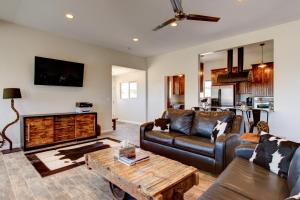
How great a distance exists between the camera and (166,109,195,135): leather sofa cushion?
336 centimetres

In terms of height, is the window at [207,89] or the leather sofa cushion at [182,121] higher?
the window at [207,89]

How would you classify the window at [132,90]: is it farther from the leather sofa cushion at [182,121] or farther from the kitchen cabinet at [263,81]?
the kitchen cabinet at [263,81]

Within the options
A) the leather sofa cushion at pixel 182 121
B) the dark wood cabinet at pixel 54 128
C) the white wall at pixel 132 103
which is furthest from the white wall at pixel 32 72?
the leather sofa cushion at pixel 182 121

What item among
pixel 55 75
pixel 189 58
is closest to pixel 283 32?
pixel 189 58

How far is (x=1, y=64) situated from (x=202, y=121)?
4484mm

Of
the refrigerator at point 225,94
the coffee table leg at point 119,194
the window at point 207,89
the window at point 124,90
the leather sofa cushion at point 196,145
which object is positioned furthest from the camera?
the window at point 124,90

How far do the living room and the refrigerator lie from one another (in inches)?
89.1

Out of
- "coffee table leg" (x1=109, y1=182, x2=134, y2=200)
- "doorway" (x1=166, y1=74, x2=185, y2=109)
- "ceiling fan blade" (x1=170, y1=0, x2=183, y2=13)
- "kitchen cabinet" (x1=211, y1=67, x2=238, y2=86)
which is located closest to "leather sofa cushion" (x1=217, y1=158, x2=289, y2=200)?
"coffee table leg" (x1=109, y1=182, x2=134, y2=200)

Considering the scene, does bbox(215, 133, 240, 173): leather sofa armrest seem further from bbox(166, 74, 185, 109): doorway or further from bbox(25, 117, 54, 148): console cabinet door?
bbox(166, 74, 185, 109): doorway

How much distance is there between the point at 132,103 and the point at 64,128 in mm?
3982

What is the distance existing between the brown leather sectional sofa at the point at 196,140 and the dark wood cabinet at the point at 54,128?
76.6 inches

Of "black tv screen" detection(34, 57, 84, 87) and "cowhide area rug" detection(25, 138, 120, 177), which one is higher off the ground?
"black tv screen" detection(34, 57, 84, 87)

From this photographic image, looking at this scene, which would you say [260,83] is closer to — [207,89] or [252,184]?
[207,89]

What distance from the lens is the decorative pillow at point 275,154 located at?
1611mm
